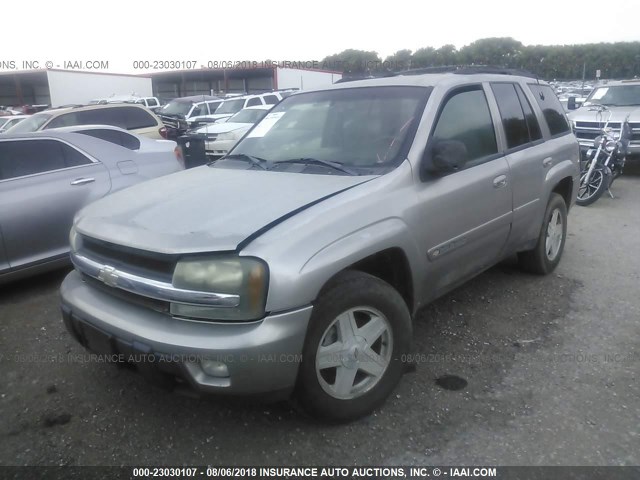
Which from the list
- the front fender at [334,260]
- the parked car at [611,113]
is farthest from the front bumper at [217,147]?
the front fender at [334,260]

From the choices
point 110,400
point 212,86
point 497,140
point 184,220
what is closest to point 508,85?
point 497,140

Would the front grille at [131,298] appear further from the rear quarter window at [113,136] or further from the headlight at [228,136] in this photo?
the headlight at [228,136]

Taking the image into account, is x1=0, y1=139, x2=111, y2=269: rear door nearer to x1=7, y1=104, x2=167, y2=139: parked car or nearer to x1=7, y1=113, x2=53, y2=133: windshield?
x1=7, y1=104, x2=167, y2=139: parked car

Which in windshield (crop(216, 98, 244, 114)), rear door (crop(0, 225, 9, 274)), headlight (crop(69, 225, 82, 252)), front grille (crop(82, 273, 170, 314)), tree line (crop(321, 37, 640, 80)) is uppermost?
tree line (crop(321, 37, 640, 80))

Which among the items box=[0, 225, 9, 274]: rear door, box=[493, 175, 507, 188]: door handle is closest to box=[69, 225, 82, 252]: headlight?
box=[0, 225, 9, 274]: rear door

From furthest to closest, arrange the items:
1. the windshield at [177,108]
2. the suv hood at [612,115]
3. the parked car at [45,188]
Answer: the windshield at [177,108] → the suv hood at [612,115] → the parked car at [45,188]

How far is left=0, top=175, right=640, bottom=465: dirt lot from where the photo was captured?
2484 millimetres

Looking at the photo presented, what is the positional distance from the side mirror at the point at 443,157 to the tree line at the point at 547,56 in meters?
41.4

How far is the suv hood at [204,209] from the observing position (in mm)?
2336

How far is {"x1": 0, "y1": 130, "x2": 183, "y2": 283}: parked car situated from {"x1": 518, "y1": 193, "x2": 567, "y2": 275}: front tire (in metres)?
3.96

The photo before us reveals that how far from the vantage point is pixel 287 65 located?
117 ft

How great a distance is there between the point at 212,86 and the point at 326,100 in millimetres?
49263

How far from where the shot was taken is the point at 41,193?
14.8 feet

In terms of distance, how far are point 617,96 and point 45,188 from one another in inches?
450
